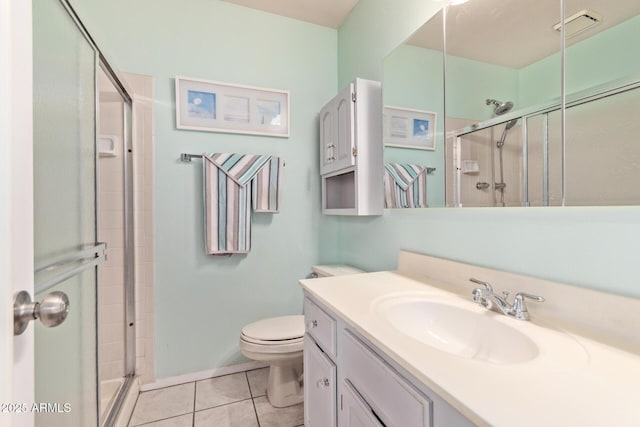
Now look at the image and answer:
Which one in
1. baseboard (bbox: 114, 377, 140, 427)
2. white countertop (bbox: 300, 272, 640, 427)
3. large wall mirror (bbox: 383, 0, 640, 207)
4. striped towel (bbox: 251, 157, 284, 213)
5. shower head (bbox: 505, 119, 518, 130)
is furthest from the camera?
striped towel (bbox: 251, 157, 284, 213)

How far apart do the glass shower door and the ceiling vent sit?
4.53 ft

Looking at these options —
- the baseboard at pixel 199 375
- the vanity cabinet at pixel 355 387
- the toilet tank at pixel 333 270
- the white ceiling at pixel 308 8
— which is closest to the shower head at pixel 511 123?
the vanity cabinet at pixel 355 387

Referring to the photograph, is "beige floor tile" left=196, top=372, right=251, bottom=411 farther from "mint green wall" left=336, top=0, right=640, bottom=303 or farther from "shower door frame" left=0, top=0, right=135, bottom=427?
"shower door frame" left=0, top=0, right=135, bottom=427

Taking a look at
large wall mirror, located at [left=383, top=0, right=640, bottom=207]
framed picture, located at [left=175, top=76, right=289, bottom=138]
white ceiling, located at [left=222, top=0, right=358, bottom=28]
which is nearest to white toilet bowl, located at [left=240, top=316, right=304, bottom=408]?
large wall mirror, located at [left=383, top=0, right=640, bottom=207]

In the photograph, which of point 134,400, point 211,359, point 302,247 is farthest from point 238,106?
point 134,400

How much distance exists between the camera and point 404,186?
1436 millimetres

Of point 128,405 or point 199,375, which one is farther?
point 199,375

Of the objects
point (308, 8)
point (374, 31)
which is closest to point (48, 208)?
point (374, 31)

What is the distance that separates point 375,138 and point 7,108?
143cm

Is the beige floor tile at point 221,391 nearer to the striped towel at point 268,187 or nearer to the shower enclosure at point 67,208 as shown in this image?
the shower enclosure at point 67,208

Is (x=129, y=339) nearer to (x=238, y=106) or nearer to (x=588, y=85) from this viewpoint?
(x=238, y=106)

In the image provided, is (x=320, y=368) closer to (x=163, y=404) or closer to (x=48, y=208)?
(x=48, y=208)

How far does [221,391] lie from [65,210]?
1395mm

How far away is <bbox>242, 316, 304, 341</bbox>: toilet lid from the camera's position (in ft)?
5.06
